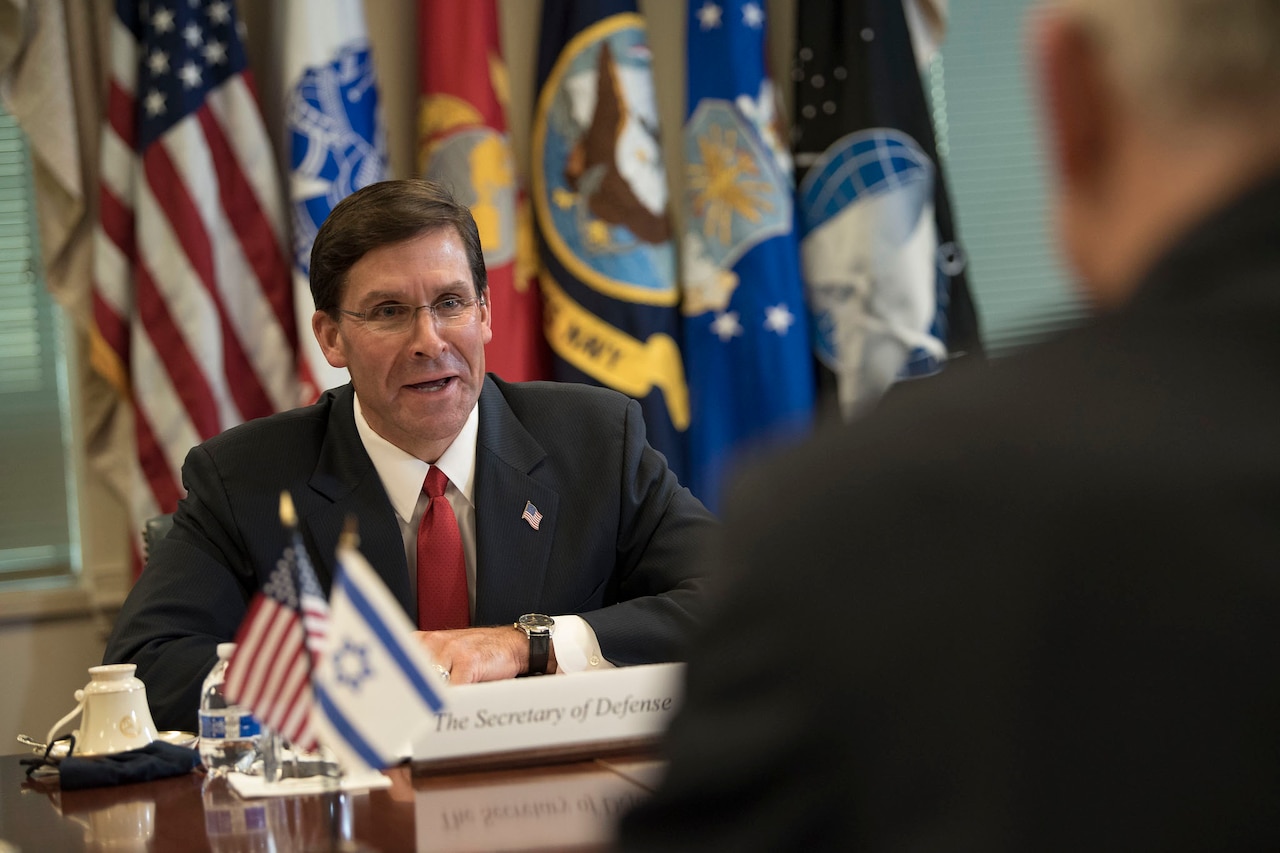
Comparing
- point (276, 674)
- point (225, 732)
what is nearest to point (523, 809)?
point (276, 674)

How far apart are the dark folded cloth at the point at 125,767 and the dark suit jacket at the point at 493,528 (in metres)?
0.32

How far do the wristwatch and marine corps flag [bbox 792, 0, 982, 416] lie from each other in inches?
91.4

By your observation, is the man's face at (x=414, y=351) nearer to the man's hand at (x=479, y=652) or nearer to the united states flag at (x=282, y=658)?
the man's hand at (x=479, y=652)

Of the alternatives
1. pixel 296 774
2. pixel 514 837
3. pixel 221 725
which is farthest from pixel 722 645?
pixel 221 725

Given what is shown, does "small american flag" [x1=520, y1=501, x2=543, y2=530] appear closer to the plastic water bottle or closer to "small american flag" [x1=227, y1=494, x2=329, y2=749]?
the plastic water bottle

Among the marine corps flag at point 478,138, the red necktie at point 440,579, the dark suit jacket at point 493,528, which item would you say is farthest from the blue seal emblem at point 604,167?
the red necktie at point 440,579

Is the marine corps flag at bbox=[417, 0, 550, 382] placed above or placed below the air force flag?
above

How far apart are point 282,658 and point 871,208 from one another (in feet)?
10.7

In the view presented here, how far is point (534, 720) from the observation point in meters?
1.86

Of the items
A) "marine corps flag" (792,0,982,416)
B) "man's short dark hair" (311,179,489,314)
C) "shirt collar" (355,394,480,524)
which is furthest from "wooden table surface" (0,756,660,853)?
"marine corps flag" (792,0,982,416)

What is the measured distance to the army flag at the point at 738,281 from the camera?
14.8ft

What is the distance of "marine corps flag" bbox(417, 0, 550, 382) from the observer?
4316 mm

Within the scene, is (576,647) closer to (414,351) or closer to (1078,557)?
(414,351)

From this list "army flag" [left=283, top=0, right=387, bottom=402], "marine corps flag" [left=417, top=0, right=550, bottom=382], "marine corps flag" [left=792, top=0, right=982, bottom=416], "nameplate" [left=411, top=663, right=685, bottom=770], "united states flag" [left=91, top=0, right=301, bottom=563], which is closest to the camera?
"nameplate" [left=411, top=663, right=685, bottom=770]
